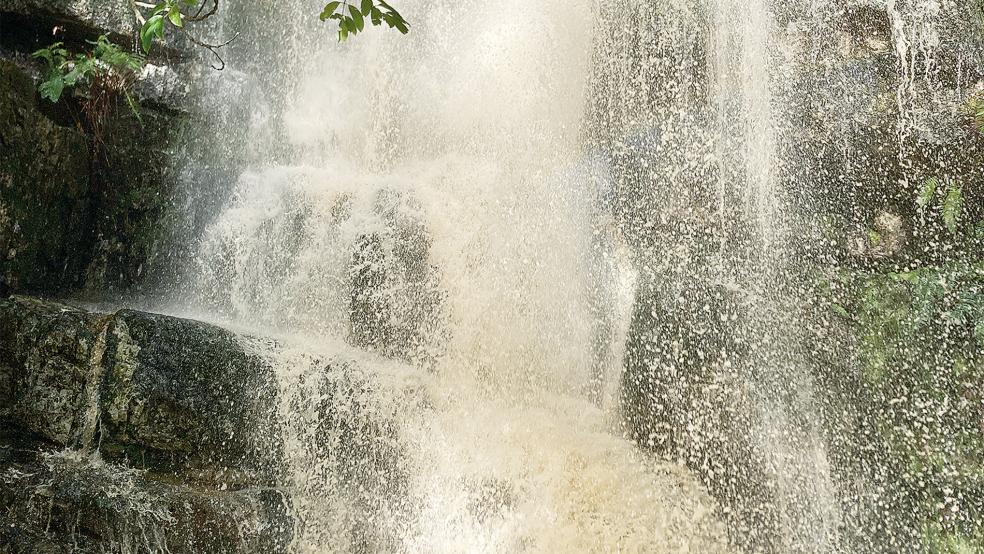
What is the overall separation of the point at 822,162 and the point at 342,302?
400cm

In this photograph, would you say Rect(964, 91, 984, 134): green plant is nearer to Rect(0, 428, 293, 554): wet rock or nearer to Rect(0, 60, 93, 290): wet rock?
Rect(0, 428, 293, 554): wet rock

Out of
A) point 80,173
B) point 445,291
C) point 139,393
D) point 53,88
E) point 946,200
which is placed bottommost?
point 139,393

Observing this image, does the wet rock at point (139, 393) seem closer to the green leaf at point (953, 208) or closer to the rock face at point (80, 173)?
the rock face at point (80, 173)

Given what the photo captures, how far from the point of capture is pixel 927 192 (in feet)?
17.5

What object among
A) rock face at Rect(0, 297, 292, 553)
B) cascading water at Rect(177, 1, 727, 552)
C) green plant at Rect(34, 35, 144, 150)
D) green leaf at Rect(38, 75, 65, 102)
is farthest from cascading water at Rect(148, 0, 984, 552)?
green leaf at Rect(38, 75, 65, 102)

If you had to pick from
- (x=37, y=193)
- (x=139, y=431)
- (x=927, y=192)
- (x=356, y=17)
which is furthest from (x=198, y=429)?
(x=927, y=192)

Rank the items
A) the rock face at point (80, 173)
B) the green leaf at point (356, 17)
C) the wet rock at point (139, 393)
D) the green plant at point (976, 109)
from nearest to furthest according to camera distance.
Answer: the green leaf at point (356, 17), the wet rock at point (139, 393), the rock face at point (80, 173), the green plant at point (976, 109)

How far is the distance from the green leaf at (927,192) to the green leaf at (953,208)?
0.11 metres

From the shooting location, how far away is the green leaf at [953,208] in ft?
17.0

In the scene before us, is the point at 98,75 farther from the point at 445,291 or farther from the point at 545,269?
the point at 545,269

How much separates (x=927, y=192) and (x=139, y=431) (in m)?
5.94

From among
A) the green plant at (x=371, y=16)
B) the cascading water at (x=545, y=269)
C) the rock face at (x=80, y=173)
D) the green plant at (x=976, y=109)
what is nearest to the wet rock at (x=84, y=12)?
the rock face at (x=80, y=173)

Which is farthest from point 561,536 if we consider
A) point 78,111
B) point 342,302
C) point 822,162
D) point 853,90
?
point 78,111

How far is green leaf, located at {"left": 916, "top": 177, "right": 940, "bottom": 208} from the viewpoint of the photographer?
5320mm
